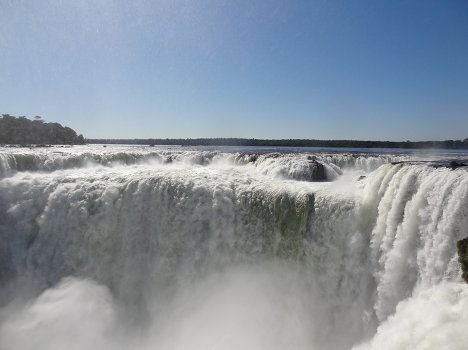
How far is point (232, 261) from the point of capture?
10.0 meters

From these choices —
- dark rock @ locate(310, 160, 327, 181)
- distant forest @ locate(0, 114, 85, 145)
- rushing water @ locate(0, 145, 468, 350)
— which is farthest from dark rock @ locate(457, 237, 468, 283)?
distant forest @ locate(0, 114, 85, 145)

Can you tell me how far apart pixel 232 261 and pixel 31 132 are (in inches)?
2389

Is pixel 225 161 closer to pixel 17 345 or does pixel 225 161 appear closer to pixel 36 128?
pixel 17 345

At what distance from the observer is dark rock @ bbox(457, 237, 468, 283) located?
529 cm

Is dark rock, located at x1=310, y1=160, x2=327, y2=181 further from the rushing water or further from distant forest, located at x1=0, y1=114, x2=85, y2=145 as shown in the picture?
distant forest, located at x1=0, y1=114, x2=85, y2=145

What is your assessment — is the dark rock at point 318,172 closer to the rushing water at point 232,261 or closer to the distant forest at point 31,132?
the rushing water at point 232,261

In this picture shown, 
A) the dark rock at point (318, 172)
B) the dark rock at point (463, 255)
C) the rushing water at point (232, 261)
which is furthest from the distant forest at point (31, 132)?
the dark rock at point (463, 255)

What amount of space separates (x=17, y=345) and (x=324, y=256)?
8.08m

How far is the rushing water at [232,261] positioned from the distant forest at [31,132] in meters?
50.8

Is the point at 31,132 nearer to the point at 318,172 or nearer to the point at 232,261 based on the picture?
the point at 318,172

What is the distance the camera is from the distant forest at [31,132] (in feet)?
185

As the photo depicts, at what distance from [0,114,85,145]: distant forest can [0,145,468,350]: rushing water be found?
50.8 metres

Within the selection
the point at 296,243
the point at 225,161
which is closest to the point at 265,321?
the point at 296,243

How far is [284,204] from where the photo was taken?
32.2 feet
